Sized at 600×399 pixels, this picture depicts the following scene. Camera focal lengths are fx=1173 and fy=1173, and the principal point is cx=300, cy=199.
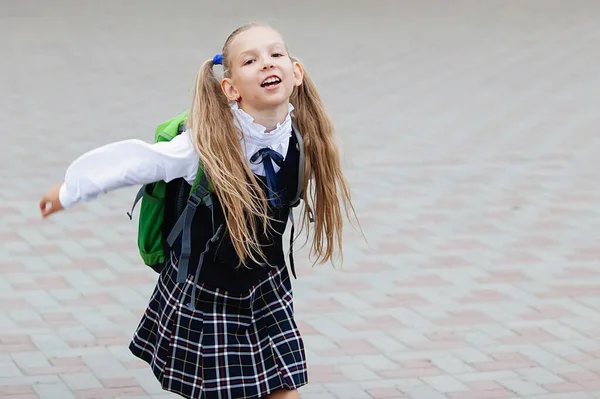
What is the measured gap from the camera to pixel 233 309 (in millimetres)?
3168

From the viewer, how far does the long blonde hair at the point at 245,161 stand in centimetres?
300

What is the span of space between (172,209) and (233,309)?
1.06 ft

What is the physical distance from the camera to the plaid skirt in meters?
3.15

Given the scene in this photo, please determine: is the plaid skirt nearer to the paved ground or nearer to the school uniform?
the school uniform

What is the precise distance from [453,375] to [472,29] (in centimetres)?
997

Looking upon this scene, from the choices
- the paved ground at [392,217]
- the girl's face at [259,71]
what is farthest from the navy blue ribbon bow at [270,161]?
the paved ground at [392,217]

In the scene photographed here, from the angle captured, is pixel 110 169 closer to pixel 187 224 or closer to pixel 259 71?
pixel 187 224

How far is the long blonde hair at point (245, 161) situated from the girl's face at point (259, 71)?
0.04 meters

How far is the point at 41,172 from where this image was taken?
Answer: 741 centimetres

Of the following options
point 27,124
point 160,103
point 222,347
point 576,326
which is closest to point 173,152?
point 222,347

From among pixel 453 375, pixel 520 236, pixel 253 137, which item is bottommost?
pixel 453 375

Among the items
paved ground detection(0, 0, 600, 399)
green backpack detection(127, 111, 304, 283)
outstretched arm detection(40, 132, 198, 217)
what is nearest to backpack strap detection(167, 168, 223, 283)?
green backpack detection(127, 111, 304, 283)

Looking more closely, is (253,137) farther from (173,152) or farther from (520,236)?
(520,236)

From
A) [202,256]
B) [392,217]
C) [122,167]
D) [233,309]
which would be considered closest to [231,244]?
[202,256]
